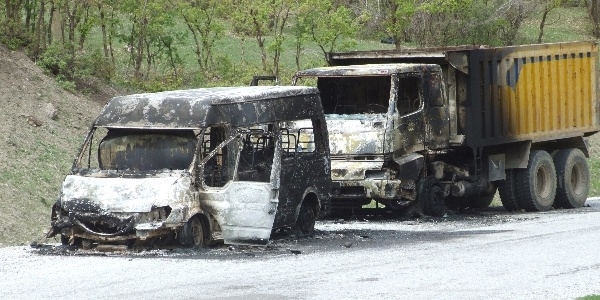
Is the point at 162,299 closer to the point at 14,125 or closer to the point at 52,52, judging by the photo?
the point at 14,125

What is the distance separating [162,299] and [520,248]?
5937 millimetres

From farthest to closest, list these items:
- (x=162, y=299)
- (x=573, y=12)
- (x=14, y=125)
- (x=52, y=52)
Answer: (x=573, y=12) < (x=52, y=52) < (x=14, y=125) < (x=162, y=299)

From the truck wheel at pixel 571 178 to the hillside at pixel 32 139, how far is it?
9.29m

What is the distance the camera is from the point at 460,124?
2152 cm

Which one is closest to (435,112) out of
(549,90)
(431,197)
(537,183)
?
(431,197)

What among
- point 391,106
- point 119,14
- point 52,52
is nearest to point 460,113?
point 391,106

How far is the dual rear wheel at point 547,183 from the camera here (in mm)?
22844

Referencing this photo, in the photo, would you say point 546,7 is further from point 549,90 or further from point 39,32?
point 549,90

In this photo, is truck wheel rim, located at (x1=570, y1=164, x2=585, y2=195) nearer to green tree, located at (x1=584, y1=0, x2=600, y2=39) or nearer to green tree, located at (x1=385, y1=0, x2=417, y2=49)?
green tree, located at (x1=385, y1=0, x2=417, y2=49)

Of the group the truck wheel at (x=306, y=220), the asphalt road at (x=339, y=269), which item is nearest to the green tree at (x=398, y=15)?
the asphalt road at (x=339, y=269)

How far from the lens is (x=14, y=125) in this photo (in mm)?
24109

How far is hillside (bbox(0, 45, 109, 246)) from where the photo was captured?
65.3ft

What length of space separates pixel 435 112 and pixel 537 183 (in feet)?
11.1

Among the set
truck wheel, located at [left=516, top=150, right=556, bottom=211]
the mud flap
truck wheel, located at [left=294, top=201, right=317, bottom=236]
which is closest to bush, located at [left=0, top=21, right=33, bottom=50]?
truck wheel, located at [left=516, top=150, right=556, bottom=211]
